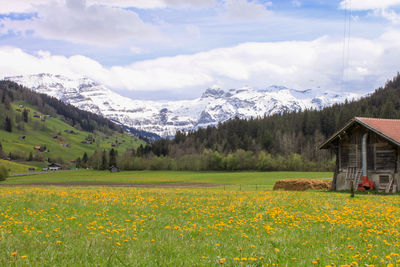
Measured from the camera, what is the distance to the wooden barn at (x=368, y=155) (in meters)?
38.1

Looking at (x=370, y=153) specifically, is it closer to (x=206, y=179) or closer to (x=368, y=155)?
(x=368, y=155)

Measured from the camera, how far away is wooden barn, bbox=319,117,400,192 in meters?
38.1

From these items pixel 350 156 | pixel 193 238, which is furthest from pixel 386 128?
pixel 193 238

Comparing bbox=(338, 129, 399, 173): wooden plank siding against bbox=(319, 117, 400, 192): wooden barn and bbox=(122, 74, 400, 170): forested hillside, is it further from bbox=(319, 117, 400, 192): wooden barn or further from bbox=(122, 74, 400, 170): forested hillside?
bbox=(122, 74, 400, 170): forested hillside

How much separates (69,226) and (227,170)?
147577mm

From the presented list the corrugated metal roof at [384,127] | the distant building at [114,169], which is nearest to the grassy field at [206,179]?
the corrugated metal roof at [384,127]

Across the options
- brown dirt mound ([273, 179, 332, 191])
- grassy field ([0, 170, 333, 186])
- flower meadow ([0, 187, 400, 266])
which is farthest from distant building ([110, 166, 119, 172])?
flower meadow ([0, 187, 400, 266])

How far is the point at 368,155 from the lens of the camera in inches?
1587

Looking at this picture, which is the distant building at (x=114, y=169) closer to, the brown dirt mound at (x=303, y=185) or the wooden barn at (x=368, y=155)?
the brown dirt mound at (x=303, y=185)

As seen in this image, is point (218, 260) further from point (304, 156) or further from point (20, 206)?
point (304, 156)

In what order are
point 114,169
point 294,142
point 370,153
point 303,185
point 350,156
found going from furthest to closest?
1. point 114,169
2. point 294,142
3. point 303,185
4. point 350,156
5. point 370,153

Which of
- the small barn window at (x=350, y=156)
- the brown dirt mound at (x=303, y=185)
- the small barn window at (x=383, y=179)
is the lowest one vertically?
the brown dirt mound at (x=303, y=185)

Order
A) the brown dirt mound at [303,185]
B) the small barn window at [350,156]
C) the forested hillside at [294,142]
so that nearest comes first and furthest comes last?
the small barn window at [350,156] < the brown dirt mound at [303,185] < the forested hillside at [294,142]

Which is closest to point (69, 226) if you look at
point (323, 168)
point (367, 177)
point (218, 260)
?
point (218, 260)
